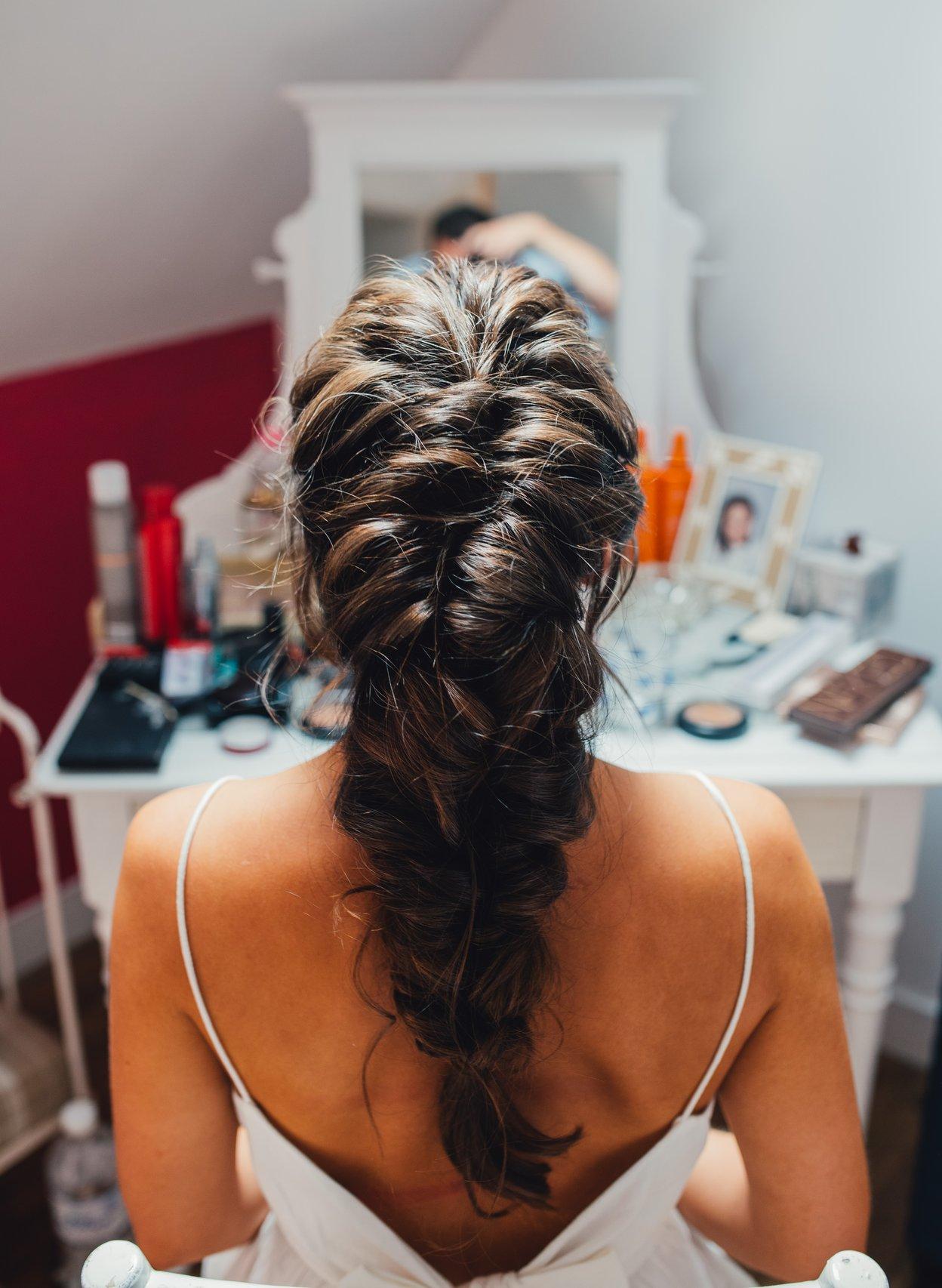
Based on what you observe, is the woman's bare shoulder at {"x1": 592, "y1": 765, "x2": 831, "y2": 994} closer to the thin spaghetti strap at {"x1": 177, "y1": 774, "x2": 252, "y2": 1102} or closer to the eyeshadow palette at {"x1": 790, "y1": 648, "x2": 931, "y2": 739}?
the thin spaghetti strap at {"x1": 177, "y1": 774, "x2": 252, "y2": 1102}

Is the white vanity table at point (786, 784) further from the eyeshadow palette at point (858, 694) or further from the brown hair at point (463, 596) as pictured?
the brown hair at point (463, 596)

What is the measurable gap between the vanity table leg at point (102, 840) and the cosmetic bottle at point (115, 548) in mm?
269

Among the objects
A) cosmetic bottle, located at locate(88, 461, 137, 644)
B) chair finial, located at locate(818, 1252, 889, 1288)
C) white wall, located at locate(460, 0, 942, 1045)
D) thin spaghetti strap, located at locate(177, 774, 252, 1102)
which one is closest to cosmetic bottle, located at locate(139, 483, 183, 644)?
cosmetic bottle, located at locate(88, 461, 137, 644)

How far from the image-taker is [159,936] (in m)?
0.65

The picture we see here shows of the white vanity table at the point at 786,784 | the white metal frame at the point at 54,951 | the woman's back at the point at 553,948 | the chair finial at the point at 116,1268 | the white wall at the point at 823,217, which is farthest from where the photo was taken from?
the white wall at the point at 823,217

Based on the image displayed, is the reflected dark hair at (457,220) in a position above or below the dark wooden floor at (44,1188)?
above

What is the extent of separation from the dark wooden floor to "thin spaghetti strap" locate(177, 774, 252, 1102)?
2.96 ft

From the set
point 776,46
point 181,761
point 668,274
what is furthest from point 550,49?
point 181,761

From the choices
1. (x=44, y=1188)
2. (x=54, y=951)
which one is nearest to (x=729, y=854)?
(x=54, y=951)

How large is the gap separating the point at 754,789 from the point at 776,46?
1.12 meters

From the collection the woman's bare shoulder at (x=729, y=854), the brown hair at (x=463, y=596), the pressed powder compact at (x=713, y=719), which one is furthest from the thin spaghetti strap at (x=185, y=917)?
the pressed powder compact at (x=713, y=719)

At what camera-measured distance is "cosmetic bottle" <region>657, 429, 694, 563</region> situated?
4.42 feet

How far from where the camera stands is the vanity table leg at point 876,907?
111cm

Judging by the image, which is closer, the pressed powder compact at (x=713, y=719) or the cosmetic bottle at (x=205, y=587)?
the pressed powder compact at (x=713, y=719)
